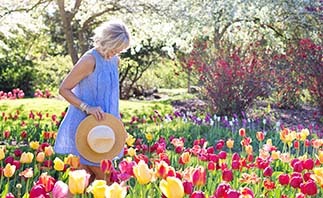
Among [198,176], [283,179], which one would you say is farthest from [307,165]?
[198,176]

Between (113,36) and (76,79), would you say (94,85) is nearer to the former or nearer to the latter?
(76,79)

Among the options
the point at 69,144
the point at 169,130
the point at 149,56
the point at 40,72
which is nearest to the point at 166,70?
the point at 149,56

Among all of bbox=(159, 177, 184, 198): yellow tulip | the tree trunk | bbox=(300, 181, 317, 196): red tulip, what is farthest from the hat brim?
the tree trunk

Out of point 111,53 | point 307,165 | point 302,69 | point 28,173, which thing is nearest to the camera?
point 28,173

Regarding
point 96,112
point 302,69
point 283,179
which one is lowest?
point 283,179

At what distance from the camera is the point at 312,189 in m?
2.63

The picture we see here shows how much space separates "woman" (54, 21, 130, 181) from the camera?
10.8ft

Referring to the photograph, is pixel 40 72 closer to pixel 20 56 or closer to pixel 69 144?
pixel 20 56

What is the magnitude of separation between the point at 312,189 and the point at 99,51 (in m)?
1.50

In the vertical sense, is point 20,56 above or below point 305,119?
above

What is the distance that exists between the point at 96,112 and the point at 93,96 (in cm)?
21

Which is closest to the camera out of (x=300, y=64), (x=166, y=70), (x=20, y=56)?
(x=300, y=64)

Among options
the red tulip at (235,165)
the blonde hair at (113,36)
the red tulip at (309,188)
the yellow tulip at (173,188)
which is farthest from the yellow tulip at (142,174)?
the blonde hair at (113,36)

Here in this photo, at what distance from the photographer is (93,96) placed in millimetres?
3514
